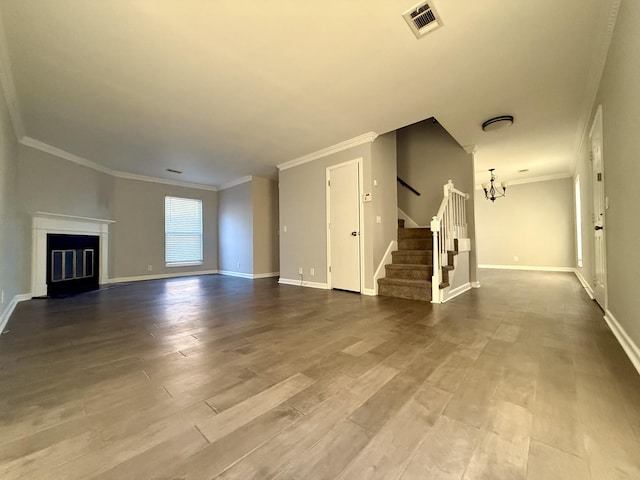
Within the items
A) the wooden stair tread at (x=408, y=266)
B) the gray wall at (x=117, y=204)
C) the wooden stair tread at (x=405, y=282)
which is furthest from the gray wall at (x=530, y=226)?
the gray wall at (x=117, y=204)

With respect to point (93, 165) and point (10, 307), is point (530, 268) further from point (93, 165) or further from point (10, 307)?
point (93, 165)

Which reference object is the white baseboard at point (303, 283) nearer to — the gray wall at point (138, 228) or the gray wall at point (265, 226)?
the gray wall at point (265, 226)

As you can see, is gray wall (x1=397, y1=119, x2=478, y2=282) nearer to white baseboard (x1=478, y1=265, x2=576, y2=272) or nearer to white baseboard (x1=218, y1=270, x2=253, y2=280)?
white baseboard (x1=218, y1=270, x2=253, y2=280)

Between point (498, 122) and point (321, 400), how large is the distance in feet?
13.3

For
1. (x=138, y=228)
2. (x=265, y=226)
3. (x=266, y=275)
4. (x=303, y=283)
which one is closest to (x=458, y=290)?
(x=303, y=283)

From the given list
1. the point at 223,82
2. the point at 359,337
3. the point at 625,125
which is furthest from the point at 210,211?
the point at 625,125

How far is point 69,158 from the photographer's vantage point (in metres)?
4.75

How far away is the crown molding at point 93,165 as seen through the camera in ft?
13.7

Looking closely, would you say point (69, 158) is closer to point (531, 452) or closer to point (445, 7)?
point (445, 7)

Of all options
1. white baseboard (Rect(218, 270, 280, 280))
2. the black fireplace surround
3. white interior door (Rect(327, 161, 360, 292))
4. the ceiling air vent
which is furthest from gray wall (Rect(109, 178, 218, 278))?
the ceiling air vent

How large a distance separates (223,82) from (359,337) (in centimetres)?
277

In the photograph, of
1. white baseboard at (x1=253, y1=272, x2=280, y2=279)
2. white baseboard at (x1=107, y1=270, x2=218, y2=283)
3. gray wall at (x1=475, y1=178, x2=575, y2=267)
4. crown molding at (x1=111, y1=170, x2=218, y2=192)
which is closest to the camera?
white baseboard at (x1=107, y1=270, x2=218, y2=283)

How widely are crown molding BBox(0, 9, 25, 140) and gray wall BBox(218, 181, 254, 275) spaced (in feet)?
12.3

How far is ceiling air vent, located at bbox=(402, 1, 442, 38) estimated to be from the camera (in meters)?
1.87
